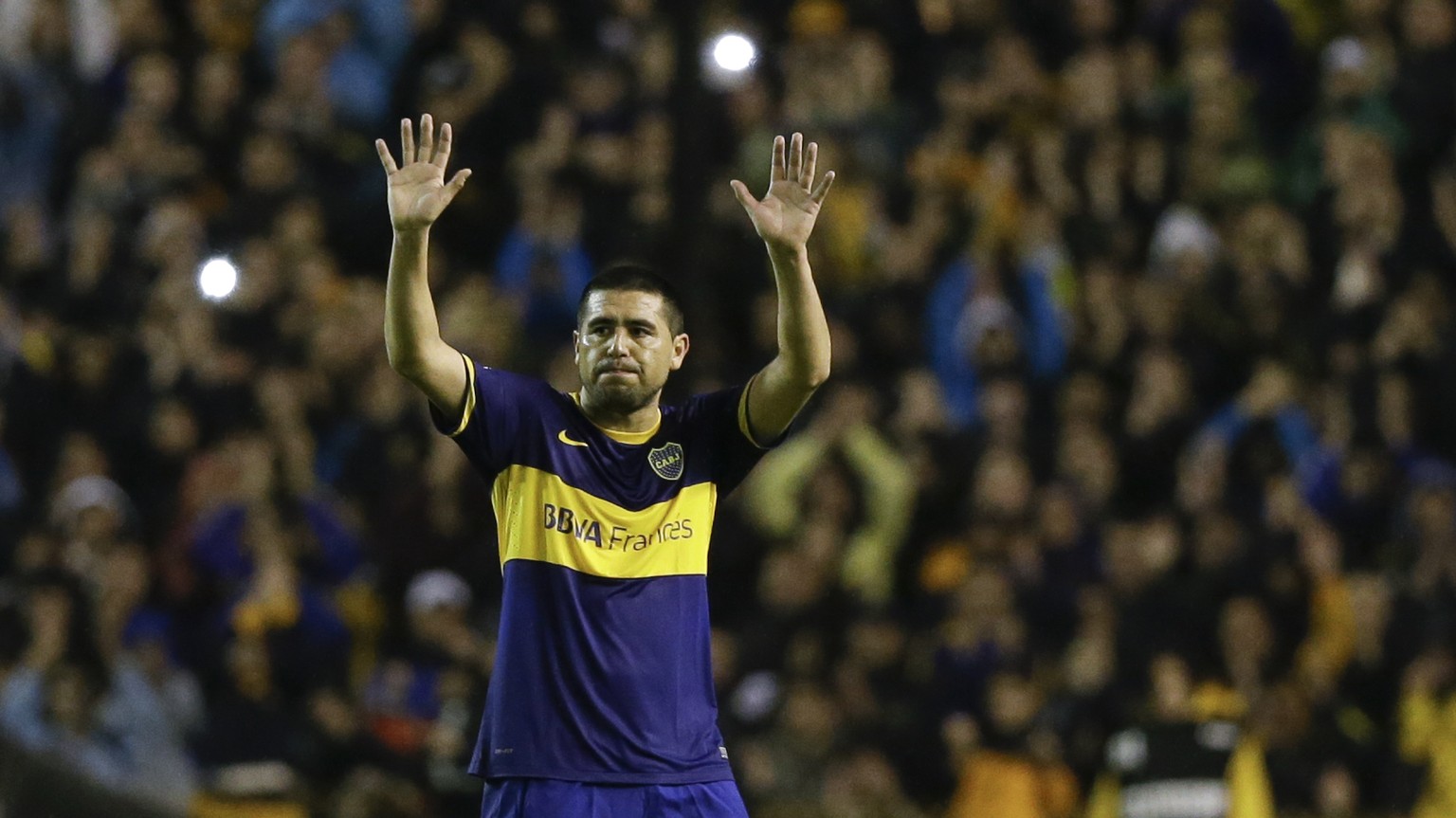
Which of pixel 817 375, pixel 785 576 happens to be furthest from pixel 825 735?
pixel 817 375

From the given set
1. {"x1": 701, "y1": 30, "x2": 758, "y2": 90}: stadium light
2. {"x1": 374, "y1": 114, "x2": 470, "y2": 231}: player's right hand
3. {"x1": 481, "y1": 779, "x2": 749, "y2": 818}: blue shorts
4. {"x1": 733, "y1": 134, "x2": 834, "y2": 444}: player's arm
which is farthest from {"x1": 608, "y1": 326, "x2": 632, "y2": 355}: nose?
{"x1": 701, "y1": 30, "x2": 758, "y2": 90}: stadium light

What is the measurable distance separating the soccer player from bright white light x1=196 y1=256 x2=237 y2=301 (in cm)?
688

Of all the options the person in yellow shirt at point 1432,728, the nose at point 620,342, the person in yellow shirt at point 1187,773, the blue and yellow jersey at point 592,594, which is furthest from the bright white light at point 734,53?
the person in yellow shirt at point 1432,728

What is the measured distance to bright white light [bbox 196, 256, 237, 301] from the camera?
12.4m

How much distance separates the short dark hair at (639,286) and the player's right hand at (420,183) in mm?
456

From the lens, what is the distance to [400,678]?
1063cm

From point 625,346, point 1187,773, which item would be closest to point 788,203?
point 625,346

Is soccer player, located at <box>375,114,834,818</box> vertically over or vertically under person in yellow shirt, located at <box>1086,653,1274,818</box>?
over

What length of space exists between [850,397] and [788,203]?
213 inches

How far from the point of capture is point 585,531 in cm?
568

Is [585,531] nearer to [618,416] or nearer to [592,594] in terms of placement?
[592,594]

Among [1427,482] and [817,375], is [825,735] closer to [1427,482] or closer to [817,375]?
[1427,482]

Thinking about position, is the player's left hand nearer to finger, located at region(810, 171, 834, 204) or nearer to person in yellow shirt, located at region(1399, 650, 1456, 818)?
finger, located at region(810, 171, 834, 204)

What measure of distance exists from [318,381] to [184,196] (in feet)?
5.49
